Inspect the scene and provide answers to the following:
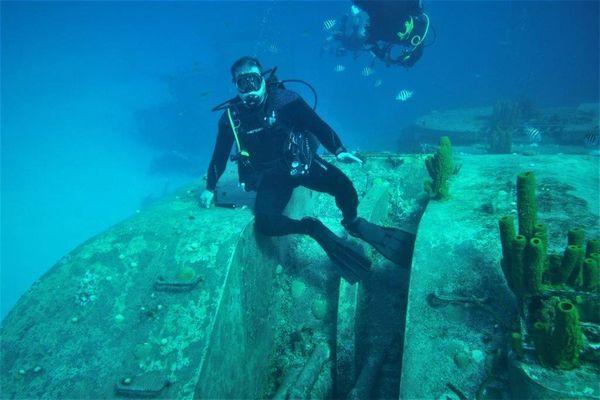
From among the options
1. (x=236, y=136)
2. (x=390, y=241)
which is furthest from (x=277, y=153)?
(x=390, y=241)

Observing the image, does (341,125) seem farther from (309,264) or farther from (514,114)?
(309,264)

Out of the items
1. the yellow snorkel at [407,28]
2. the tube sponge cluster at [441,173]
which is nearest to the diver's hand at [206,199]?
the tube sponge cluster at [441,173]

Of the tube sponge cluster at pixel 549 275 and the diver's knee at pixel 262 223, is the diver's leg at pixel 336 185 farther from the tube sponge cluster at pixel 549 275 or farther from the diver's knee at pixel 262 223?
the tube sponge cluster at pixel 549 275

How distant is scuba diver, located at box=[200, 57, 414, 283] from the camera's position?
3.85m

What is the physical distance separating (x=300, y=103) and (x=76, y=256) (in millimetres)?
3259

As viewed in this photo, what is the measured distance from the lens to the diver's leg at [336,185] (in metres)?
4.04

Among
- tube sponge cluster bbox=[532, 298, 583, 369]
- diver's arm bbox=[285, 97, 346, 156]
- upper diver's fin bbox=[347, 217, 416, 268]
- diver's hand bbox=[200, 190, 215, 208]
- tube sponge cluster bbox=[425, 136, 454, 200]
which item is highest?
diver's arm bbox=[285, 97, 346, 156]

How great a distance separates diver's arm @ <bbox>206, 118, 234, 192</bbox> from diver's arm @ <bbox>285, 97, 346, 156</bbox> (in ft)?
3.01

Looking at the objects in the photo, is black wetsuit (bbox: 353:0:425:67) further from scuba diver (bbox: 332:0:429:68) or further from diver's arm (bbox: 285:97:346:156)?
diver's arm (bbox: 285:97:346:156)

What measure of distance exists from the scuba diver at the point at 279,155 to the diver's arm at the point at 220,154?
1cm

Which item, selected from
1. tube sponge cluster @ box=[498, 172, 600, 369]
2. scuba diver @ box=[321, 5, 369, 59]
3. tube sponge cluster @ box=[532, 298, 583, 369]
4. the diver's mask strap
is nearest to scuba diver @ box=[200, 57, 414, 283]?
tube sponge cluster @ box=[498, 172, 600, 369]

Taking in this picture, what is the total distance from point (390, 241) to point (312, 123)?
1866mm

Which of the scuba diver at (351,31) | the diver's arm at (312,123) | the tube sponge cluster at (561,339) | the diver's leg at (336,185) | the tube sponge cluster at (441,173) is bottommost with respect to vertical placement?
the tube sponge cluster at (561,339)

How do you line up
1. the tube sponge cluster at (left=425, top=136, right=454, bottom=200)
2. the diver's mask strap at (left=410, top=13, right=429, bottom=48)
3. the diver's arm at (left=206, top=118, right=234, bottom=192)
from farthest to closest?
the diver's mask strap at (left=410, top=13, right=429, bottom=48) < the diver's arm at (left=206, top=118, right=234, bottom=192) < the tube sponge cluster at (left=425, top=136, right=454, bottom=200)
